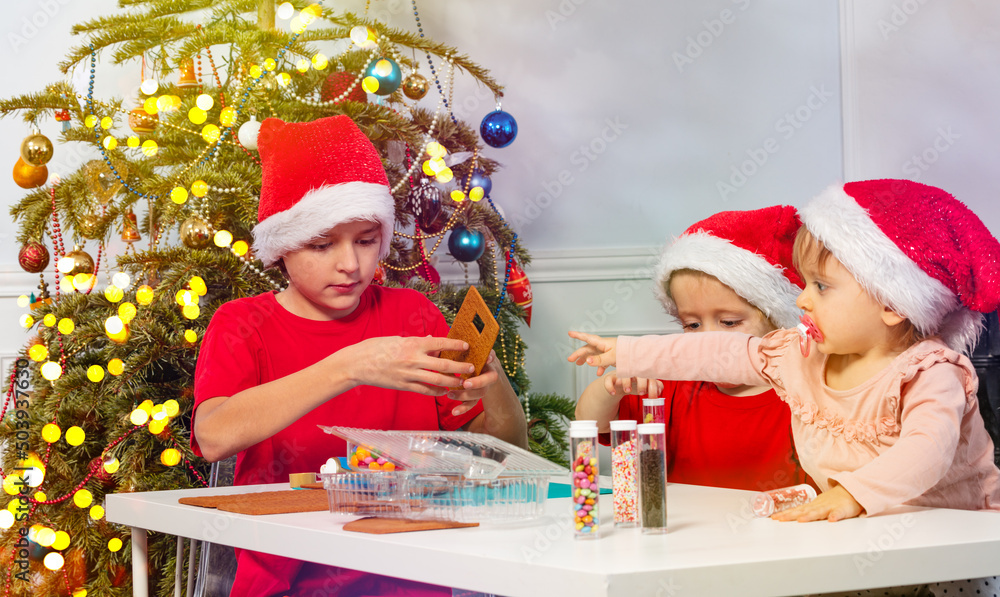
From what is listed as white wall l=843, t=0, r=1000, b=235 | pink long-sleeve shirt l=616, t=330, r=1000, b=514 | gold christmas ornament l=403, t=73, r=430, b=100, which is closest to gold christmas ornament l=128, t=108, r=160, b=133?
gold christmas ornament l=403, t=73, r=430, b=100

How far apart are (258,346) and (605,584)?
1.13m

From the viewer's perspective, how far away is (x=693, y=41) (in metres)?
3.11

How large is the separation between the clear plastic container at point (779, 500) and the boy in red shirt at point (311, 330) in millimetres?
525

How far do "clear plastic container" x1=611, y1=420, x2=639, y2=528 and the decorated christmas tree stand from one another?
4.58ft

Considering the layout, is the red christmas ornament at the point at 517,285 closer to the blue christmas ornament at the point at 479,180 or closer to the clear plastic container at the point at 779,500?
the blue christmas ornament at the point at 479,180

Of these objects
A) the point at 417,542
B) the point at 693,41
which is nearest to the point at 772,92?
the point at 693,41

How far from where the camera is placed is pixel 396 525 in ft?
3.32

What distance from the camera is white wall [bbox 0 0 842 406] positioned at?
3.08m

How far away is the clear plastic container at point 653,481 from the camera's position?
37.6 inches

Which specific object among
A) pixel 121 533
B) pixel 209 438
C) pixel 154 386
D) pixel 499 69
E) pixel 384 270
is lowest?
pixel 121 533

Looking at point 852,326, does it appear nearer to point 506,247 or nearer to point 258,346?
point 258,346

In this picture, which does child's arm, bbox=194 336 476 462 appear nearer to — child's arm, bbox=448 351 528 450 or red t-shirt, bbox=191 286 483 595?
red t-shirt, bbox=191 286 483 595

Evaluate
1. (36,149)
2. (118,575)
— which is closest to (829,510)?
(118,575)

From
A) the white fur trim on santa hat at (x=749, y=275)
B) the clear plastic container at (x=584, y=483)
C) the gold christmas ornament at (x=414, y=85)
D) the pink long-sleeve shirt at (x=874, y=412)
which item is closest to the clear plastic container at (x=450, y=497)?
the clear plastic container at (x=584, y=483)
